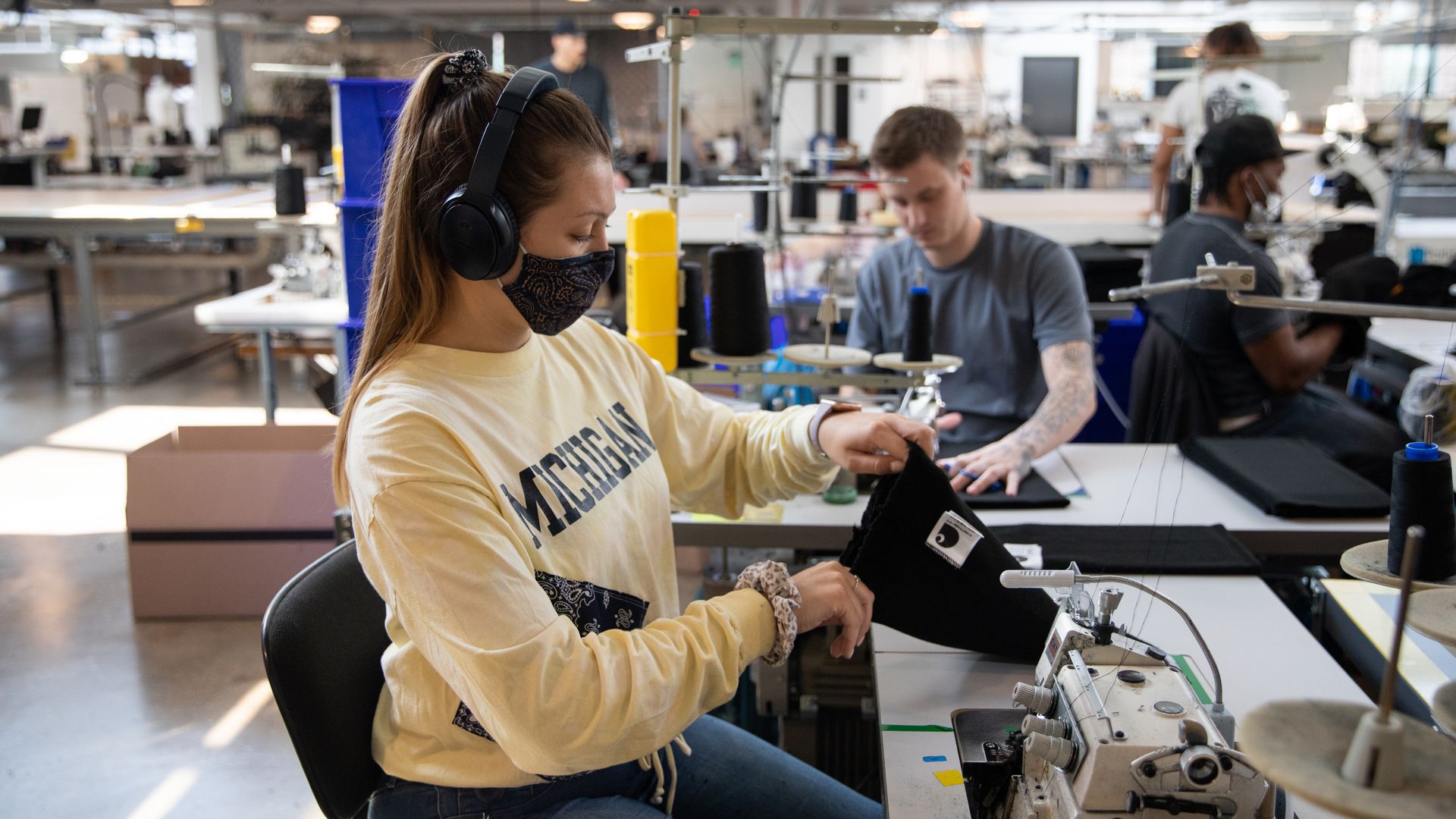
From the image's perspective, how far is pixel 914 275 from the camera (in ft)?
8.35

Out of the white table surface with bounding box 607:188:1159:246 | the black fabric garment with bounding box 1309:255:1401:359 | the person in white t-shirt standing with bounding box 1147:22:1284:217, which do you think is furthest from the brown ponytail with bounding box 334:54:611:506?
the person in white t-shirt standing with bounding box 1147:22:1284:217

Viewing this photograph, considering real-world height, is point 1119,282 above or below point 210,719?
above

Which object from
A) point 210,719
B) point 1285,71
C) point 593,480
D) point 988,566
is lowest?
point 210,719

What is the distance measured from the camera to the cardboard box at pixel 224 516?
3021 mm

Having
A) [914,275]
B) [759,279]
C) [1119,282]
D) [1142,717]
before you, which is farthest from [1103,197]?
[1142,717]

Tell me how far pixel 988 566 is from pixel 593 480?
0.49m

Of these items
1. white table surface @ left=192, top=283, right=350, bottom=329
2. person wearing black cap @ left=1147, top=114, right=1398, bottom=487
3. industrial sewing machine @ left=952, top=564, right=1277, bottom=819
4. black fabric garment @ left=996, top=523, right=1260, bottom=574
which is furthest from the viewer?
white table surface @ left=192, top=283, right=350, bottom=329

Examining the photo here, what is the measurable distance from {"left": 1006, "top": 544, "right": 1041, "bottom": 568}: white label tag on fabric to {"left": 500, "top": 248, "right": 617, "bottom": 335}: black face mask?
2.46 feet

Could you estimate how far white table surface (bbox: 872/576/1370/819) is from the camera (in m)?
1.21

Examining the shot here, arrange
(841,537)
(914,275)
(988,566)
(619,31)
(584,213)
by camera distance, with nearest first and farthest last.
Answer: (584,213) → (988,566) → (841,537) → (914,275) → (619,31)

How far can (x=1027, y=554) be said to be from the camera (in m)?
1.69

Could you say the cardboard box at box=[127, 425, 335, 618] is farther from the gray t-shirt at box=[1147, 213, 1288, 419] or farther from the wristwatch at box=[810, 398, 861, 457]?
the gray t-shirt at box=[1147, 213, 1288, 419]

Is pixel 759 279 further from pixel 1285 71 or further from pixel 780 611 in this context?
pixel 1285 71

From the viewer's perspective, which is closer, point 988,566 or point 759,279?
point 988,566
